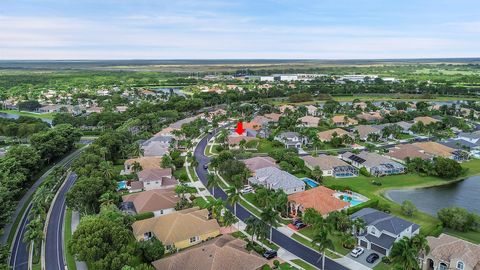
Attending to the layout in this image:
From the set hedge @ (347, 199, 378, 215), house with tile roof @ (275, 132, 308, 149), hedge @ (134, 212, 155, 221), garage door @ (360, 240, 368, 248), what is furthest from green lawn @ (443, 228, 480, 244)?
house with tile roof @ (275, 132, 308, 149)

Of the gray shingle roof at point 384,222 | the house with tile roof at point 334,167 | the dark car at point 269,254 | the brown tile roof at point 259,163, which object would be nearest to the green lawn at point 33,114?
the brown tile roof at point 259,163

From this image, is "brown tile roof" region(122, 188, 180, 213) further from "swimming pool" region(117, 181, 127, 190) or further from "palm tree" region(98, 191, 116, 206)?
"swimming pool" region(117, 181, 127, 190)

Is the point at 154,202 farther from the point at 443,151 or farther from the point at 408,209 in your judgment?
the point at 443,151

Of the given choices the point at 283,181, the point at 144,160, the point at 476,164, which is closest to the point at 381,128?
the point at 476,164

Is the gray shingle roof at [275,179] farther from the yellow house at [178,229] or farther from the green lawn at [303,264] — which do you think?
the green lawn at [303,264]

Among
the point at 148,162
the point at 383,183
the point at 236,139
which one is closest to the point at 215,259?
the point at 148,162
